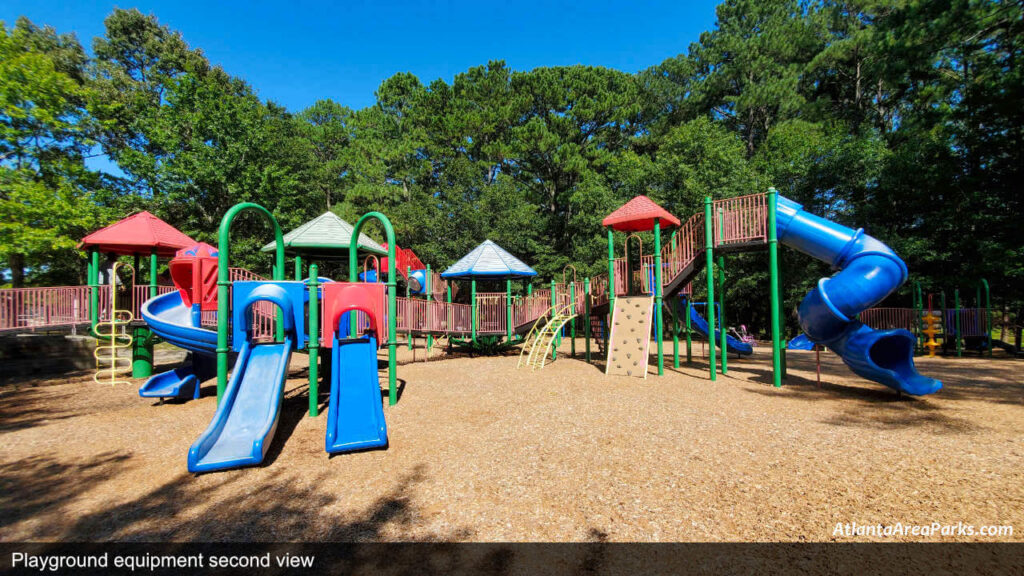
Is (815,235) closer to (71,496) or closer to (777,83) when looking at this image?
(71,496)

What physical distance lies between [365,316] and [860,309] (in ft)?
33.2

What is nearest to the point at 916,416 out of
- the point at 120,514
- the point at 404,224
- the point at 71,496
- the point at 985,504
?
the point at 985,504

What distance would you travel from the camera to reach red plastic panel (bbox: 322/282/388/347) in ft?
23.8

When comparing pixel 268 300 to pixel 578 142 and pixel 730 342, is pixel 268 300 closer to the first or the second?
pixel 730 342

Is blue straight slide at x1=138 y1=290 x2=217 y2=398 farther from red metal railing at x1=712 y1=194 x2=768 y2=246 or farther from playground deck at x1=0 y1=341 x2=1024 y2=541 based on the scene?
red metal railing at x1=712 y1=194 x2=768 y2=246

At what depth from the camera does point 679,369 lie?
12461 mm

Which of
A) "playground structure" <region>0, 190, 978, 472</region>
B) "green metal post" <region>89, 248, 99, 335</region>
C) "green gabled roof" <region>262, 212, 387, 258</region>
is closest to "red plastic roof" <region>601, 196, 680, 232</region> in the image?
"playground structure" <region>0, 190, 978, 472</region>

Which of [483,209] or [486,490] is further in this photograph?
[483,209]

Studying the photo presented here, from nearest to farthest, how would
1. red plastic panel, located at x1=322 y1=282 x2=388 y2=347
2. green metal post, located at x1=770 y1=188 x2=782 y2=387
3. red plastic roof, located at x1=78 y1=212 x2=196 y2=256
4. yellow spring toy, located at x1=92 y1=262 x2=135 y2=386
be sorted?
red plastic panel, located at x1=322 y1=282 x2=388 y2=347
green metal post, located at x1=770 y1=188 x2=782 y2=387
yellow spring toy, located at x1=92 y1=262 x2=135 y2=386
red plastic roof, located at x1=78 y1=212 x2=196 y2=256

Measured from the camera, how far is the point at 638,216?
460 inches

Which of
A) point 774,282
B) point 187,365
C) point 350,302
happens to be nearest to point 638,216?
point 774,282

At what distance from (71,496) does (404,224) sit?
27.9 metres

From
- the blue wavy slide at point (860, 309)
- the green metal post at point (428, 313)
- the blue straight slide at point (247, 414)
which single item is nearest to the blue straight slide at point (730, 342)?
the blue wavy slide at point (860, 309)

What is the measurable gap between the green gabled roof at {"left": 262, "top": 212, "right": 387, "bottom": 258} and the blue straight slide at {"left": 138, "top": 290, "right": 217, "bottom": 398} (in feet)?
16.6
